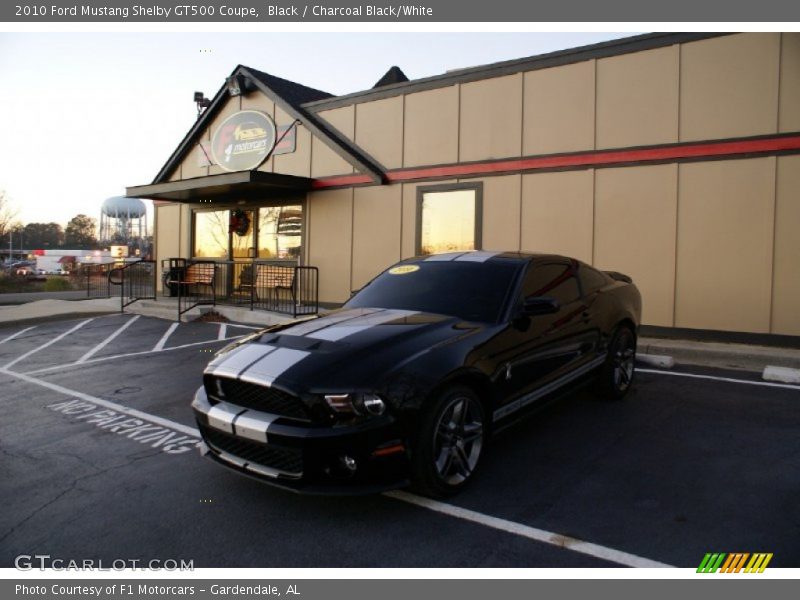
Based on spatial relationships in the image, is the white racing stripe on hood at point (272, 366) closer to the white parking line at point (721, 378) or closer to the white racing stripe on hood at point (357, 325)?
the white racing stripe on hood at point (357, 325)

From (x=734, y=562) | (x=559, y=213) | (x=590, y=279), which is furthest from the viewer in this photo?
(x=559, y=213)

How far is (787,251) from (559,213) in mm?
3620

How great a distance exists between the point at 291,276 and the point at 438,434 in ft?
36.1

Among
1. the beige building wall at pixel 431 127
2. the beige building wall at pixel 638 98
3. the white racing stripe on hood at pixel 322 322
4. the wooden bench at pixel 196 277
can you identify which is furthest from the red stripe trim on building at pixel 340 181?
the white racing stripe on hood at pixel 322 322

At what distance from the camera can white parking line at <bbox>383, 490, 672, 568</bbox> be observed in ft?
9.59

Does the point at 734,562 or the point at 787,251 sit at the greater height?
the point at 787,251

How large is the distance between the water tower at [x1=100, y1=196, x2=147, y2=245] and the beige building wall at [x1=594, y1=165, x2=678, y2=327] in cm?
6403

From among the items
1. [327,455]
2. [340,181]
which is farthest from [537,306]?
[340,181]

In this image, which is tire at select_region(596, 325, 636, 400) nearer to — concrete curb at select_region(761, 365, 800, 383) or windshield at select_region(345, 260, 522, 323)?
windshield at select_region(345, 260, 522, 323)

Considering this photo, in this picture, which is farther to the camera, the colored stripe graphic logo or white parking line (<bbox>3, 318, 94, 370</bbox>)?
white parking line (<bbox>3, 318, 94, 370</bbox>)

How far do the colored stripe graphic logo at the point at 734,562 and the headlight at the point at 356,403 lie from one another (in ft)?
5.94

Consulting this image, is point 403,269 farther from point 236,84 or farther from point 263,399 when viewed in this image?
point 236,84

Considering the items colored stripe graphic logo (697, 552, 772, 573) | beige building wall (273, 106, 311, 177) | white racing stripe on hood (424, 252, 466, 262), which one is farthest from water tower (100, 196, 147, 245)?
colored stripe graphic logo (697, 552, 772, 573)

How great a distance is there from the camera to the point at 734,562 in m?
2.90
